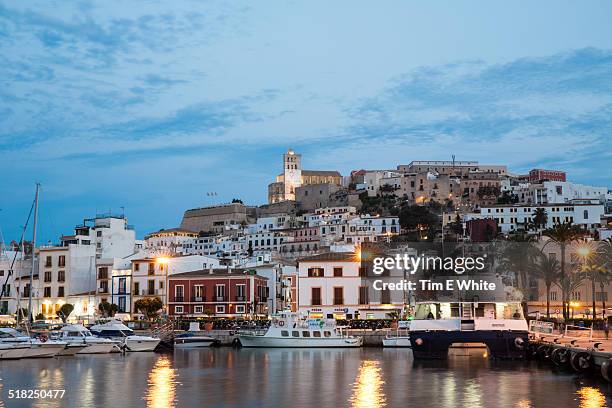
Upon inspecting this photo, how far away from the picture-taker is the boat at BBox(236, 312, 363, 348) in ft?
212

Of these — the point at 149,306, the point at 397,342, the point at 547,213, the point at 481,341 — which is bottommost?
the point at 397,342

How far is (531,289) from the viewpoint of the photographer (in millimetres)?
84562

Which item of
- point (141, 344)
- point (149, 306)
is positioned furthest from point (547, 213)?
point (141, 344)

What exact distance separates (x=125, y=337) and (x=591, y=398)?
38.2 m

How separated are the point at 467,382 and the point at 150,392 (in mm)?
14646

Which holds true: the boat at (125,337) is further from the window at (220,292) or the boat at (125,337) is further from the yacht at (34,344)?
the window at (220,292)

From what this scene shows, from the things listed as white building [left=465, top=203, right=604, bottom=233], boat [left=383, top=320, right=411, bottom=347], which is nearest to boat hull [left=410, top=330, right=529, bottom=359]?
boat [left=383, top=320, right=411, bottom=347]

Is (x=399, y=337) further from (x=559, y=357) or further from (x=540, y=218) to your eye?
(x=540, y=218)

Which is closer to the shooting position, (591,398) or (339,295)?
(591,398)

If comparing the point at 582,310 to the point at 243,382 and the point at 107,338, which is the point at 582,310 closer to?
the point at 107,338

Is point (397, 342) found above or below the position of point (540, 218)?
below

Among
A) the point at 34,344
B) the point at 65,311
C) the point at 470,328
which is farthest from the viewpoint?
the point at 65,311

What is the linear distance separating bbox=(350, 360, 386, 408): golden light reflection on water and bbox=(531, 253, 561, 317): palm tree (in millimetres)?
33554

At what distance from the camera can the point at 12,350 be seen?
52906 millimetres
